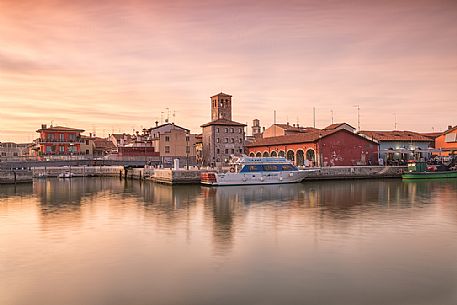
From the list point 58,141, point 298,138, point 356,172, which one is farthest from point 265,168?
point 58,141

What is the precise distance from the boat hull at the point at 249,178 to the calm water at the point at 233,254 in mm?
14657

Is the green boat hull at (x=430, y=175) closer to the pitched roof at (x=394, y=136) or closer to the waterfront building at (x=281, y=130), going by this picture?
the pitched roof at (x=394, y=136)

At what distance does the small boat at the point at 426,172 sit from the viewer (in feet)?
172

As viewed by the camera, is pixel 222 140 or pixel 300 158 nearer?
pixel 300 158

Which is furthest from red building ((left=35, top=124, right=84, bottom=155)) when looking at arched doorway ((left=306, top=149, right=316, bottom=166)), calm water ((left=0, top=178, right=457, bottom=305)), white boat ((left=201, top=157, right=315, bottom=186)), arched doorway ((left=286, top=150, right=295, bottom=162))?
calm water ((left=0, top=178, right=457, bottom=305))

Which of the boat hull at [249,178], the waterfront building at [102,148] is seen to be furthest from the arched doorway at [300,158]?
the waterfront building at [102,148]

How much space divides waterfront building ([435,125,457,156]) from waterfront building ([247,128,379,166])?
13040mm

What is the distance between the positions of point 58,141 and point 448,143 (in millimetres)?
65097

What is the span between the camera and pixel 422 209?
1077 inches

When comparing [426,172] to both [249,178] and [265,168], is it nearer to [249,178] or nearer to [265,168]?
[265,168]

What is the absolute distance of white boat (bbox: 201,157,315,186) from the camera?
4547 cm

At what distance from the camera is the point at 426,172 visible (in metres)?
53.1

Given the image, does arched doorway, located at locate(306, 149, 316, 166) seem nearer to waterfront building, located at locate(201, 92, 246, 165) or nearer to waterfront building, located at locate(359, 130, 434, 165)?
waterfront building, located at locate(359, 130, 434, 165)

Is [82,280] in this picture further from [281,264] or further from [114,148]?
[114,148]
